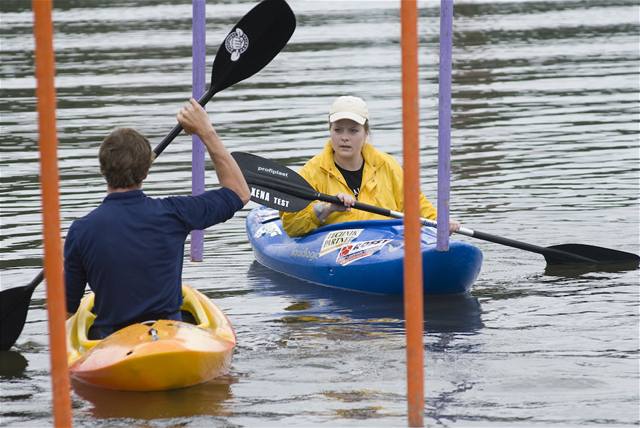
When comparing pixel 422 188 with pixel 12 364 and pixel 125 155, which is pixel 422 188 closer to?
pixel 12 364

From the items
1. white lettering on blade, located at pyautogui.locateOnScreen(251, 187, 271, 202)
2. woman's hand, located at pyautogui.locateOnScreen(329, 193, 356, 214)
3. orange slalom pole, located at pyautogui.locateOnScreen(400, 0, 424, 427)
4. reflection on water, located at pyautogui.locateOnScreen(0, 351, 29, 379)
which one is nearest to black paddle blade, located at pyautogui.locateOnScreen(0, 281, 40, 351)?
reflection on water, located at pyautogui.locateOnScreen(0, 351, 29, 379)

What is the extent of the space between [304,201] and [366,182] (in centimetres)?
Answer: 50

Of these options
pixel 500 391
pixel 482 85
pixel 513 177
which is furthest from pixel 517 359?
pixel 482 85

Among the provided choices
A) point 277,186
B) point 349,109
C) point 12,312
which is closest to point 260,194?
point 277,186

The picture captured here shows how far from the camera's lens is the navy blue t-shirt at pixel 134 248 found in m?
7.05

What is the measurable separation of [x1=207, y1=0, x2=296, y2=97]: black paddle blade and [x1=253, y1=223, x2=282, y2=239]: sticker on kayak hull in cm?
205

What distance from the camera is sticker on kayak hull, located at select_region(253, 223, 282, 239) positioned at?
10711mm

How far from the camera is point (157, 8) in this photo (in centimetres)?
3131

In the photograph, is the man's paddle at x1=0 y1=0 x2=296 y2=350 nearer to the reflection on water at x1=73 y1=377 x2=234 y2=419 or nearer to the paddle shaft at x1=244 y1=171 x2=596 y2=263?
the paddle shaft at x1=244 y1=171 x2=596 y2=263

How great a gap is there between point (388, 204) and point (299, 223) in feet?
2.16

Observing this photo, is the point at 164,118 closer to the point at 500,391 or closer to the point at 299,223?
the point at 299,223

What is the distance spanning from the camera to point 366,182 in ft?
32.8

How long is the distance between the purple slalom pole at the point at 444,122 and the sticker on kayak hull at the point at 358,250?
617 millimetres

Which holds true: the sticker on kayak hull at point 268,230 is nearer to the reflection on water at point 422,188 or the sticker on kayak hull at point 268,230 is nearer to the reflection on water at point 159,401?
the reflection on water at point 422,188
